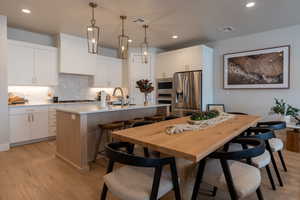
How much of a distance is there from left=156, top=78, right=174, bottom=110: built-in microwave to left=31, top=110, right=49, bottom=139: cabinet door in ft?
10.3

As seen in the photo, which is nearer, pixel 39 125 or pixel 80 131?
pixel 80 131

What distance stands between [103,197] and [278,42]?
15.0ft

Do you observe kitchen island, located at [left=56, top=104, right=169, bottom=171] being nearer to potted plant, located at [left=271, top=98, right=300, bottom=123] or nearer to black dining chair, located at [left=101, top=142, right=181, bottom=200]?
black dining chair, located at [left=101, top=142, right=181, bottom=200]

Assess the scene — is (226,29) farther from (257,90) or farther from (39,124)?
(39,124)

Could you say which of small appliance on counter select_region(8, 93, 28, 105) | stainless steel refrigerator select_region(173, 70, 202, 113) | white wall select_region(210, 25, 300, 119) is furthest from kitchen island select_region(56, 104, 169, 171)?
white wall select_region(210, 25, 300, 119)

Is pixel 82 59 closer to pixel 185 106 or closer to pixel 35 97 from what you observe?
pixel 35 97

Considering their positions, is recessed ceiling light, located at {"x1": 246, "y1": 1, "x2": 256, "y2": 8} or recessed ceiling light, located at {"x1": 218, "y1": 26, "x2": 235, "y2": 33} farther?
recessed ceiling light, located at {"x1": 218, "y1": 26, "x2": 235, "y2": 33}

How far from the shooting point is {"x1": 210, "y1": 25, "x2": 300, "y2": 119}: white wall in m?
3.72

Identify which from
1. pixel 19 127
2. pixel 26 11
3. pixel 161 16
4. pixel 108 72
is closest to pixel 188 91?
pixel 161 16

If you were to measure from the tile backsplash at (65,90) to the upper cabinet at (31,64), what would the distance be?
343mm

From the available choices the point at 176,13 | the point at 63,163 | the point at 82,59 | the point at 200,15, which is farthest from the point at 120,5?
the point at 63,163

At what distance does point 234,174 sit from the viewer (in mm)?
1453

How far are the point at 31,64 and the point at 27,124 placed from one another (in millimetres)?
1370

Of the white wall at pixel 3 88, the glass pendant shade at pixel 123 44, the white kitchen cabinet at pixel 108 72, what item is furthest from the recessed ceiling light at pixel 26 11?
the white kitchen cabinet at pixel 108 72
